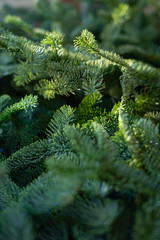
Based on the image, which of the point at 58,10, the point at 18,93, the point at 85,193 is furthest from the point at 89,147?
the point at 58,10

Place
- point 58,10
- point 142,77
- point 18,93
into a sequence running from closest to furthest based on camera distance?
1. point 142,77
2. point 18,93
3. point 58,10

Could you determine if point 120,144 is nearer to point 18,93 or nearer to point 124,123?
point 124,123

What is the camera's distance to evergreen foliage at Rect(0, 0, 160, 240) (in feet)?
0.68

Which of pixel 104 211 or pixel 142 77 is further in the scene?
pixel 142 77

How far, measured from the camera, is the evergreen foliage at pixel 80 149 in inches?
8.1

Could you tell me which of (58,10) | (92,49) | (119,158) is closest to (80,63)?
(92,49)

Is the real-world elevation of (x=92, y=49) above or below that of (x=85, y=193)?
above

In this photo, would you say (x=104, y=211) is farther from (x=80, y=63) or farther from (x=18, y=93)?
(x=18, y=93)

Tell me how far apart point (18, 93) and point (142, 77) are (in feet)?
0.96

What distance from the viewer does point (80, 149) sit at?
0.22 metres

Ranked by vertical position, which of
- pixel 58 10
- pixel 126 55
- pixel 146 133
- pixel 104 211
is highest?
pixel 58 10

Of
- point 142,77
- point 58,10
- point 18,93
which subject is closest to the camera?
point 142,77

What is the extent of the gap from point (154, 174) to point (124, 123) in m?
0.06

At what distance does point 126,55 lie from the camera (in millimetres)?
542
